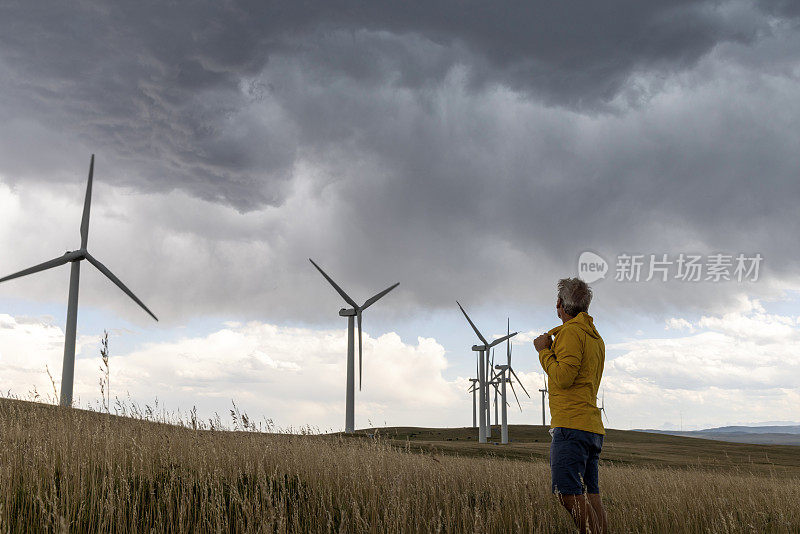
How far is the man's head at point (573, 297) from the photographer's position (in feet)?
21.9

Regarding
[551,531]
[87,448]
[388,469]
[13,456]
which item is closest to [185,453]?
[87,448]

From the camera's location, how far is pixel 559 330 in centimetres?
661

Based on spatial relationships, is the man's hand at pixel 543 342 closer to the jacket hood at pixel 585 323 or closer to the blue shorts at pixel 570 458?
the jacket hood at pixel 585 323

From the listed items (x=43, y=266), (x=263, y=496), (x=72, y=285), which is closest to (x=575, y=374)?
(x=263, y=496)

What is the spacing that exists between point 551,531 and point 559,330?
275 cm

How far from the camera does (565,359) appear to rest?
20.5 ft

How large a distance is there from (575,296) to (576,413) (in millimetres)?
1262

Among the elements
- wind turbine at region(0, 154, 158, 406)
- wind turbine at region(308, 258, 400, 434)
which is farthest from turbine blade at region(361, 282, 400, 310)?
wind turbine at region(0, 154, 158, 406)

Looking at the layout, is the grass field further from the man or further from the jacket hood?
the jacket hood

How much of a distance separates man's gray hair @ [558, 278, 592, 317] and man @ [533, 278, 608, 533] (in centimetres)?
1

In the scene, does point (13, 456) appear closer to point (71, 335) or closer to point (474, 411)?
point (71, 335)

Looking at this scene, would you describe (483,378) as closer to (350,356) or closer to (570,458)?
(350,356)

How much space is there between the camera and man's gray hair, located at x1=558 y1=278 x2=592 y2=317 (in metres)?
6.66

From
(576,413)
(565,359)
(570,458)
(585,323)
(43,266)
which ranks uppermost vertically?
(43,266)
